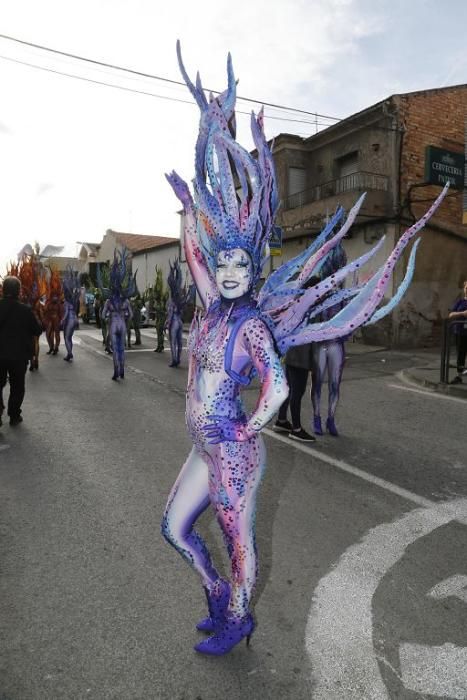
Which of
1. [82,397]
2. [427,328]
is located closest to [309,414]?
[82,397]

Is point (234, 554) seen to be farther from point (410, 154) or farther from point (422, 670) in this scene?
point (410, 154)

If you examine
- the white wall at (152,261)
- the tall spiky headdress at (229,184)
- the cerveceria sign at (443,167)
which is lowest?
the tall spiky headdress at (229,184)

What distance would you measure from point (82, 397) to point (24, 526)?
525 cm

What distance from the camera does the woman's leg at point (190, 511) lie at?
8.14ft

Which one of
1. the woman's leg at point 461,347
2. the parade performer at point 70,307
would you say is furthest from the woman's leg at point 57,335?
the woman's leg at point 461,347

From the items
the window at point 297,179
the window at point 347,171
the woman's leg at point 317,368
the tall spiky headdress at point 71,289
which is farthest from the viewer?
the window at point 297,179

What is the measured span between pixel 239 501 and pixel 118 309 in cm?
899

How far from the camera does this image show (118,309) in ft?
35.9

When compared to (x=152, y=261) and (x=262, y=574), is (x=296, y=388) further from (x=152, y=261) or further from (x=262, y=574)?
(x=152, y=261)

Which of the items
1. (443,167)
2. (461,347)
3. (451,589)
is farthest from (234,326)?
(443,167)

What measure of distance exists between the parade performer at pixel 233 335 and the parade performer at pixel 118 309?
328 inches

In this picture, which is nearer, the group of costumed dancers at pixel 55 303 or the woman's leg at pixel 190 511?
the woman's leg at pixel 190 511

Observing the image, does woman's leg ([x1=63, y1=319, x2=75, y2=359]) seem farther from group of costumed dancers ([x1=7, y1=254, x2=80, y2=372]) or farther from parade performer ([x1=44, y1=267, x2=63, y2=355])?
parade performer ([x1=44, y1=267, x2=63, y2=355])

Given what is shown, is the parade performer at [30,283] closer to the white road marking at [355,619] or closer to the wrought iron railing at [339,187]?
the white road marking at [355,619]
